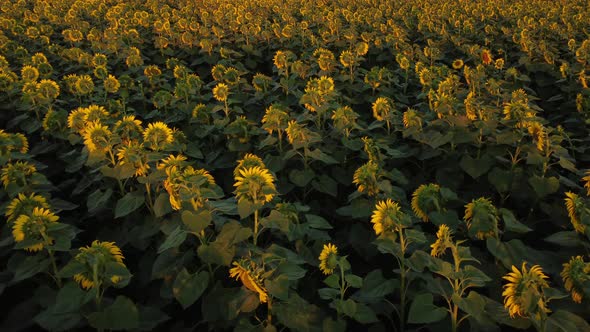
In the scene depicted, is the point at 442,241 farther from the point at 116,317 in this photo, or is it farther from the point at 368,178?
the point at 116,317

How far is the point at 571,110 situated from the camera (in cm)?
554

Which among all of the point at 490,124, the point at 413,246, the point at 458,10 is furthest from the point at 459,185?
the point at 458,10

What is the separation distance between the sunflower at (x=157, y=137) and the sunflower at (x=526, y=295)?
2085mm

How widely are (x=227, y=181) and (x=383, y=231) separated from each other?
6.83ft

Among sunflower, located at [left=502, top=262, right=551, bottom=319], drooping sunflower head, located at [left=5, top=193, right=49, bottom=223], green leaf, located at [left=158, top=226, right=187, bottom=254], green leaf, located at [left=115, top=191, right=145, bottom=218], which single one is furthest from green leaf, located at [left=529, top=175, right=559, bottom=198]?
drooping sunflower head, located at [left=5, top=193, right=49, bottom=223]

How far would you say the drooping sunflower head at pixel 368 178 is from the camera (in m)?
2.78

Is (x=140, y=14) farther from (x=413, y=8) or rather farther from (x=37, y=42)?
(x=413, y=8)

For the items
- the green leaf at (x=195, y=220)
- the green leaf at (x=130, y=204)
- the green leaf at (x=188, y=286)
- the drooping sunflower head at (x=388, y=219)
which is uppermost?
the drooping sunflower head at (x=388, y=219)

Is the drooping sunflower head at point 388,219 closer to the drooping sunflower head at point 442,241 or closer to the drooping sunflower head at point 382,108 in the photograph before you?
the drooping sunflower head at point 442,241

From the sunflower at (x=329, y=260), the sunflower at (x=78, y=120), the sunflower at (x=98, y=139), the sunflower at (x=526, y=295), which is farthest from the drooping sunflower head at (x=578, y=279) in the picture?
the sunflower at (x=78, y=120)

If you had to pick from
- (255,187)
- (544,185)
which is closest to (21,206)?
(255,187)

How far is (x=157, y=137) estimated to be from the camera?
116 inches

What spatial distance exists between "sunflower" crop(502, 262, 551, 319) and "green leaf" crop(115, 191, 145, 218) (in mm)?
2006

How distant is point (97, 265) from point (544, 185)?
2782 mm
